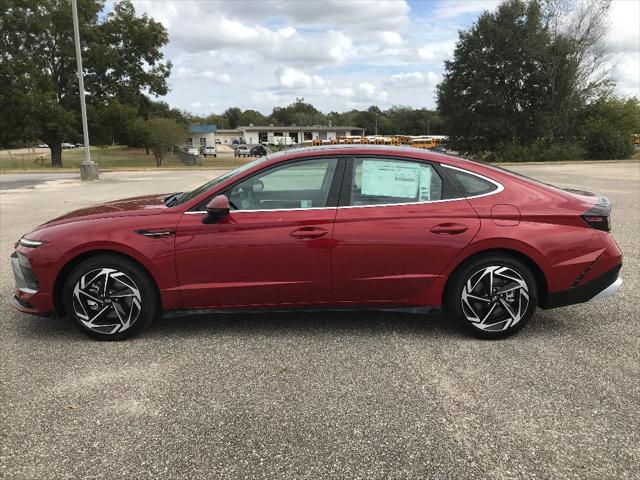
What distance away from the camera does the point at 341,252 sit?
13.3ft

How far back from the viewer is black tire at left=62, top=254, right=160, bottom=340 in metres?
4.08

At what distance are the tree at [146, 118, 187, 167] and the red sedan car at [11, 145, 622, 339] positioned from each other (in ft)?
130

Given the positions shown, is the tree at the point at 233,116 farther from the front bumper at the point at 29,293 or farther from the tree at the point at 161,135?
the front bumper at the point at 29,293

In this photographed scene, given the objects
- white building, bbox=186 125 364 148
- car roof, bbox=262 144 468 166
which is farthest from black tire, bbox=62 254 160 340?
white building, bbox=186 125 364 148

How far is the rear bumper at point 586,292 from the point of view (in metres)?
4.20

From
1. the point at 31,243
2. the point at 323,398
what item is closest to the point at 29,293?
the point at 31,243

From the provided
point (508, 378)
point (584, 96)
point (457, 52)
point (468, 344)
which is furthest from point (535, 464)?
point (457, 52)

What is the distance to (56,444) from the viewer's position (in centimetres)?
285

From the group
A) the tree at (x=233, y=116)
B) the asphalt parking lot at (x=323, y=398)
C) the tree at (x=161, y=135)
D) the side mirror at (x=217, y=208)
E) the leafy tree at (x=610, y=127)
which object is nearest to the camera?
the asphalt parking lot at (x=323, y=398)

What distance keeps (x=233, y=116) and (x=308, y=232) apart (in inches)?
7062

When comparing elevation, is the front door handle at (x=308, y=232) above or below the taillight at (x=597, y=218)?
below

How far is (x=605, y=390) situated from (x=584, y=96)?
40.7 meters

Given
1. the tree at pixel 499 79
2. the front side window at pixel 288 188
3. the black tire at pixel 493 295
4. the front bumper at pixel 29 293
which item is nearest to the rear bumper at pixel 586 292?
the black tire at pixel 493 295

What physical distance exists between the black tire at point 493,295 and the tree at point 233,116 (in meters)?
176
